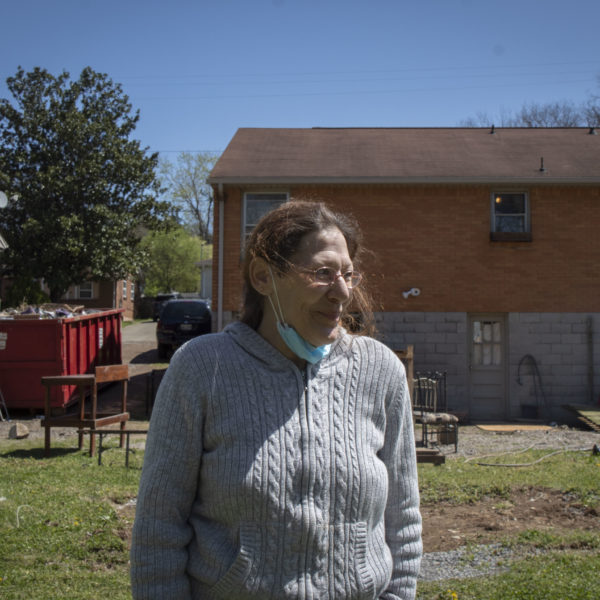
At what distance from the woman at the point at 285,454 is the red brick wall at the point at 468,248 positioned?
13726 mm

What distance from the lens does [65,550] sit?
504cm

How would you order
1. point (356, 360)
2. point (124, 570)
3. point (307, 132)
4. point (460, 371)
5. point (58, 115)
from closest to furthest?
point (356, 360) < point (124, 570) < point (460, 371) < point (307, 132) < point (58, 115)

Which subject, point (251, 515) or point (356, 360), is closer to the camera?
point (251, 515)

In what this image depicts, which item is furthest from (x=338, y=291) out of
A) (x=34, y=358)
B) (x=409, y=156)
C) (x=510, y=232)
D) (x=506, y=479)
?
(x=409, y=156)

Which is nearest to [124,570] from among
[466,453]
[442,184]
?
[466,453]

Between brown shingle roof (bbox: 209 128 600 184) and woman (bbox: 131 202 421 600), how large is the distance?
45.2 feet

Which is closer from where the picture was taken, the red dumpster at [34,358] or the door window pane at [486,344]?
the red dumpster at [34,358]

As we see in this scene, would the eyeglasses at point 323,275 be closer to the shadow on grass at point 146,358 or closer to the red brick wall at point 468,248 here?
the red brick wall at point 468,248

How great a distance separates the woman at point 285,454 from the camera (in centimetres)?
180

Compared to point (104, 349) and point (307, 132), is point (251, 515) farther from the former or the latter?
A: point (307, 132)

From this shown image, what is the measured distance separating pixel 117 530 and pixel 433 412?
9.58 metres

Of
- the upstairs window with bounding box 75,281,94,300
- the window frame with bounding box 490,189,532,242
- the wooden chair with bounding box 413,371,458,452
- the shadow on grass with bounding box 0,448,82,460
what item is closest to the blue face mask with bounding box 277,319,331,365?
the shadow on grass with bounding box 0,448,82,460

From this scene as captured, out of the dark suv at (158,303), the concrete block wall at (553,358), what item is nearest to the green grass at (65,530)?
the concrete block wall at (553,358)

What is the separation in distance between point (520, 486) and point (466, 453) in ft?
10.4
